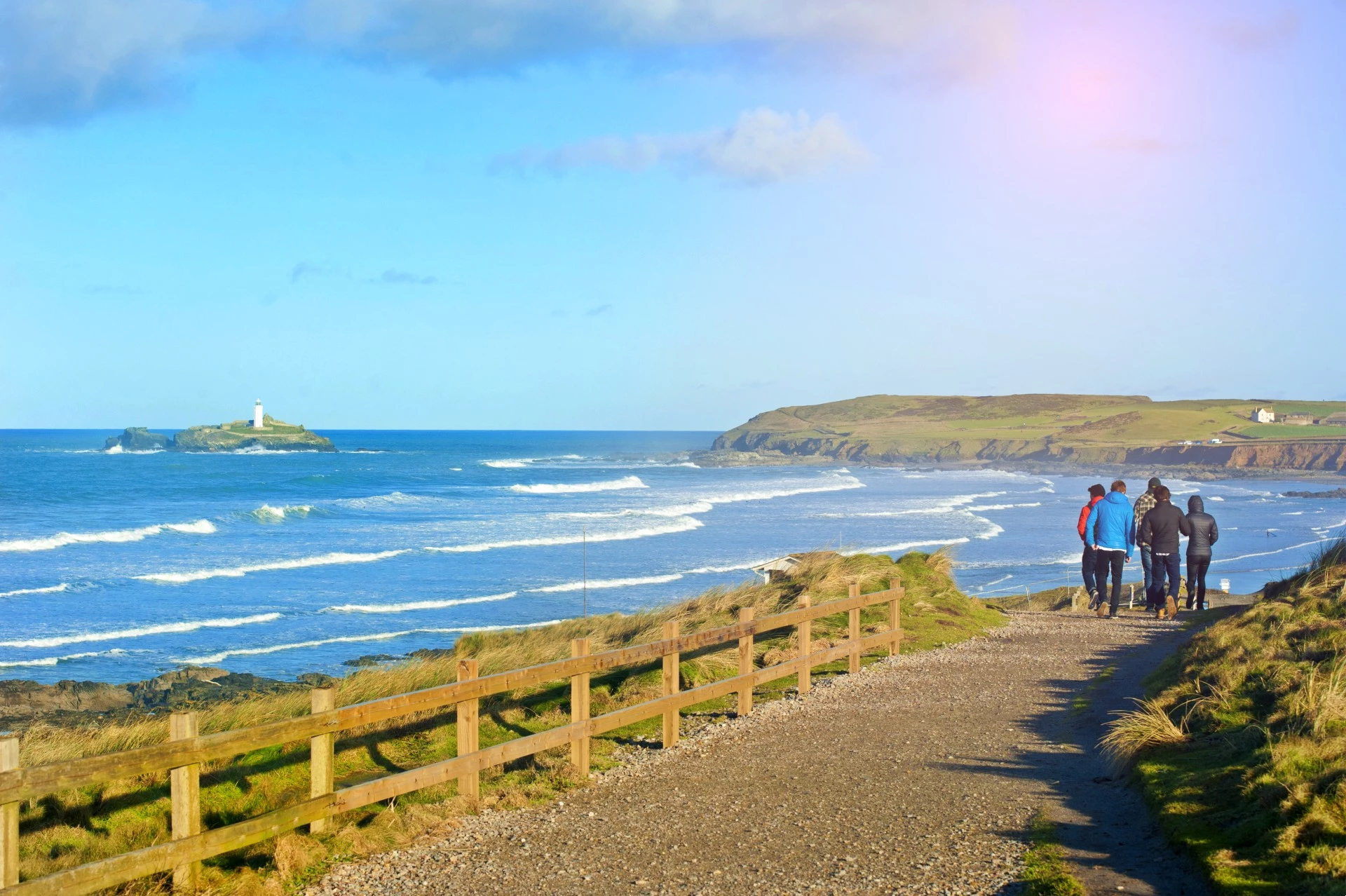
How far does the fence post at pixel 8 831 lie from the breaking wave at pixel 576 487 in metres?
57.7

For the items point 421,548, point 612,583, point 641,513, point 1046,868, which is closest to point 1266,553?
point 612,583

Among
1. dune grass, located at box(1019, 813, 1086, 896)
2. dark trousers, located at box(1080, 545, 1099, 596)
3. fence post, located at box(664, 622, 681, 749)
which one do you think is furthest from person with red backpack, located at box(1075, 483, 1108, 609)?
dune grass, located at box(1019, 813, 1086, 896)

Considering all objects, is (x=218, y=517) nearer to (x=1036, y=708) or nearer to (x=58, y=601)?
(x=58, y=601)

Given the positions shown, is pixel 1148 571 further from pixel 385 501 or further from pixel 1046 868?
pixel 385 501

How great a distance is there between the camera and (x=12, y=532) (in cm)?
4119

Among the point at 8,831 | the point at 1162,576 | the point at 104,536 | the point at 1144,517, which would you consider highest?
the point at 1144,517

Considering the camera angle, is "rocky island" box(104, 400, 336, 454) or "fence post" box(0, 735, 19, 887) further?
"rocky island" box(104, 400, 336, 454)

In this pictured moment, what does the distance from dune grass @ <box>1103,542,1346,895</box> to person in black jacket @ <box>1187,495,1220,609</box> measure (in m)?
6.71

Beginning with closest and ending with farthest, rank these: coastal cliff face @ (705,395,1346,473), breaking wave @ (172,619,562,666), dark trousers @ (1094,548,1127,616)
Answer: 1. dark trousers @ (1094,548,1127,616)
2. breaking wave @ (172,619,562,666)
3. coastal cliff face @ (705,395,1346,473)

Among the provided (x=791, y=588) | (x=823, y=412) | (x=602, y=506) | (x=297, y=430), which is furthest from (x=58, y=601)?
(x=823, y=412)

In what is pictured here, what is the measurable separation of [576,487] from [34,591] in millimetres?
44060

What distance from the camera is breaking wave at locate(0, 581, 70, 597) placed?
2639 cm

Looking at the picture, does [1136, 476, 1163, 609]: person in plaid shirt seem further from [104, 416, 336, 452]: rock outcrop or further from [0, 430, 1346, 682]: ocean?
[104, 416, 336, 452]: rock outcrop

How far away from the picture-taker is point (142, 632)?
2173cm
